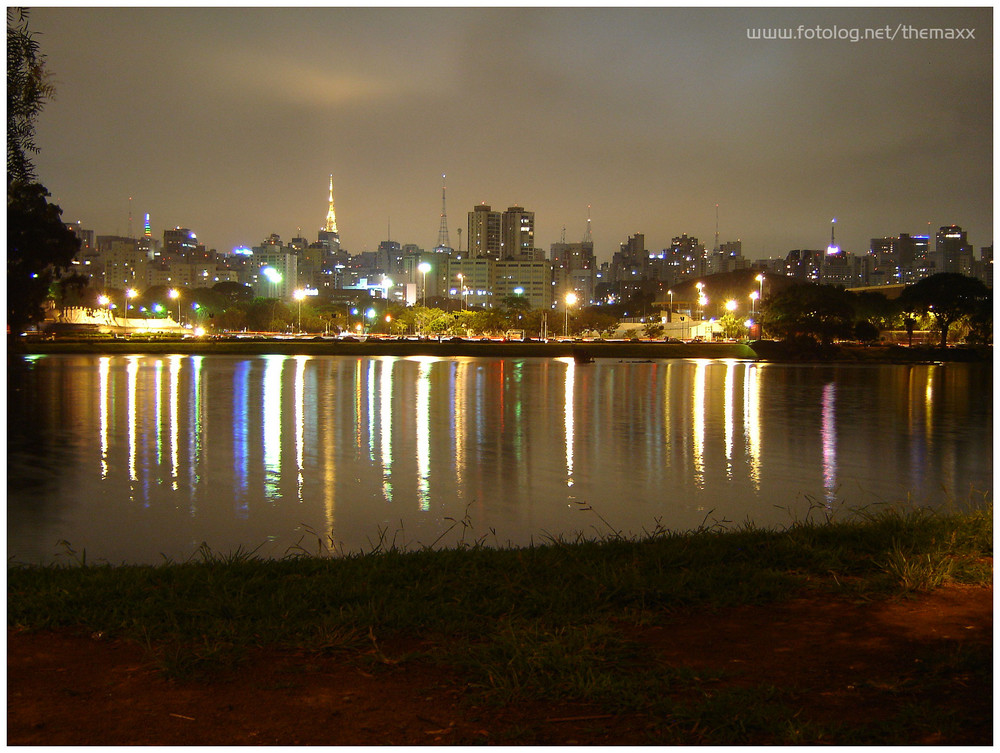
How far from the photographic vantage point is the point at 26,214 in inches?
527

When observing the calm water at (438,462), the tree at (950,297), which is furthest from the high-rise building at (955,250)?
the calm water at (438,462)

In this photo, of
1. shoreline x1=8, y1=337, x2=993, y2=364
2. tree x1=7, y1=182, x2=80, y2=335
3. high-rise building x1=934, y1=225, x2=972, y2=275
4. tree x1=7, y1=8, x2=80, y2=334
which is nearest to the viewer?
tree x1=7, y1=8, x2=80, y2=334

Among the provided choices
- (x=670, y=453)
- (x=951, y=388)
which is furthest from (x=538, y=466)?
(x=951, y=388)

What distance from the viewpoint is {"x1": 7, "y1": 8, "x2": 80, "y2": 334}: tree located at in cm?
777

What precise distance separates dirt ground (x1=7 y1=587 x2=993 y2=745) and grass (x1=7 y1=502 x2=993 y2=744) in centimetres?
15

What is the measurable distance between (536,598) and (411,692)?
1460mm

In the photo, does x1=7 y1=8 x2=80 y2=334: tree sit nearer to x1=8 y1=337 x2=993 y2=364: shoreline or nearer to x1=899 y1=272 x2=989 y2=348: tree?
x1=8 y1=337 x2=993 y2=364: shoreline

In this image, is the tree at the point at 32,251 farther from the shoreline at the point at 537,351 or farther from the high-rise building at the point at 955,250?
the high-rise building at the point at 955,250

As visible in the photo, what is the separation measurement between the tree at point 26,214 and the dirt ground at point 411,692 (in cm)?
524

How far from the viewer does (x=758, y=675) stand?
4430mm

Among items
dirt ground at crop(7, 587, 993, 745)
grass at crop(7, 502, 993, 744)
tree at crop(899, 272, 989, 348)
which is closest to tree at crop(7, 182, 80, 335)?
grass at crop(7, 502, 993, 744)

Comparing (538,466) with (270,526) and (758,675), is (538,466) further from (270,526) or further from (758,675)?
(758,675)

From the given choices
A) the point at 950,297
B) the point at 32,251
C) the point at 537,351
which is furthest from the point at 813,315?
the point at 32,251

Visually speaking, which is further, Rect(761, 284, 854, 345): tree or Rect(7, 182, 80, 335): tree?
Rect(761, 284, 854, 345): tree
